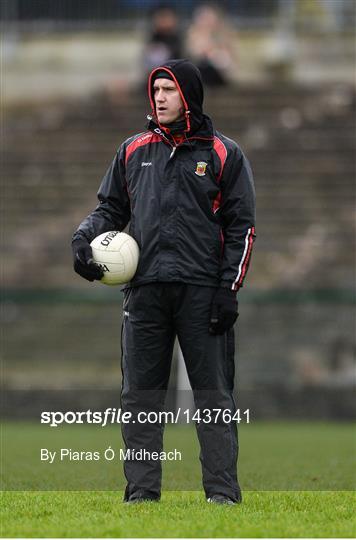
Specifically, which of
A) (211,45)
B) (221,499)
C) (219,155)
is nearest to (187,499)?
(221,499)

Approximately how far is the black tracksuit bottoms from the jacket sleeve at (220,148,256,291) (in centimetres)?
16

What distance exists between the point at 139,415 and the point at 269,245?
12319 millimetres

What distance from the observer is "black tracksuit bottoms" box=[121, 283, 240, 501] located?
5965 millimetres

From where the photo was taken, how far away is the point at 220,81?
22.8m

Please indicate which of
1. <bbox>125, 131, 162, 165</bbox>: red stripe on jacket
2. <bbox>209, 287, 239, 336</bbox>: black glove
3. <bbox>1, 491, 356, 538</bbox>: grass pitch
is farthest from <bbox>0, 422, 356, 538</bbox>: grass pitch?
<bbox>125, 131, 162, 165</bbox>: red stripe on jacket

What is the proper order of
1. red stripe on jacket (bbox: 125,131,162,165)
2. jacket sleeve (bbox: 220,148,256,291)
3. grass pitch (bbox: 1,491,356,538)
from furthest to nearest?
red stripe on jacket (bbox: 125,131,162,165) → jacket sleeve (bbox: 220,148,256,291) → grass pitch (bbox: 1,491,356,538)

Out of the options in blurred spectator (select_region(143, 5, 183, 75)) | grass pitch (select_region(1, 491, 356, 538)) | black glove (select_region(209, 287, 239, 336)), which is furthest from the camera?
blurred spectator (select_region(143, 5, 183, 75))

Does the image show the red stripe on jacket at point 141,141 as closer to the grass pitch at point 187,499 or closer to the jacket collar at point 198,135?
the jacket collar at point 198,135

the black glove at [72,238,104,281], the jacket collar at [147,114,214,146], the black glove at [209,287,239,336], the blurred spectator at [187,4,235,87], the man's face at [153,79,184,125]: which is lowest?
the blurred spectator at [187,4,235,87]

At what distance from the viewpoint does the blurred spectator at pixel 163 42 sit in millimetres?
22219

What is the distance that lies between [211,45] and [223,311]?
58.1ft

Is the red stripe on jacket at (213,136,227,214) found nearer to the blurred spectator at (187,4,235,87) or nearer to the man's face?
the man's face

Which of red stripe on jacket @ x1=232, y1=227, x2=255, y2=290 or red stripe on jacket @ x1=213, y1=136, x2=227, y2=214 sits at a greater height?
red stripe on jacket @ x1=213, y1=136, x2=227, y2=214

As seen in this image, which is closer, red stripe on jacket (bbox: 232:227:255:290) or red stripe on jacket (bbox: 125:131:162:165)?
red stripe on jacket (bbox: 232:227:255:290)
